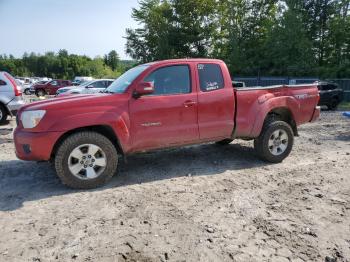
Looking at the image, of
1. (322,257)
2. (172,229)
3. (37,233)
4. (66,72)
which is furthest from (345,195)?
(66,72)

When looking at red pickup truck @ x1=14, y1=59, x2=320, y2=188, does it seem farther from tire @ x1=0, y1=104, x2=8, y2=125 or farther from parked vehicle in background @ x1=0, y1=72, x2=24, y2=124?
tire @ x1=0, y1=104, x2=8, y2=125

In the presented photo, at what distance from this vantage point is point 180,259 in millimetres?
3225

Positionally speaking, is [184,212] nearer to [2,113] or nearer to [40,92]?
[2,113]

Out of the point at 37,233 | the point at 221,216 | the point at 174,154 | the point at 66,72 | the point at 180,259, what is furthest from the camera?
the point at 66,72

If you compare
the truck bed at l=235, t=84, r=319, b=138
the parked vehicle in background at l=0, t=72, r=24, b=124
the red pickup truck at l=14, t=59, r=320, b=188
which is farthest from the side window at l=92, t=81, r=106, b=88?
the truck bed at l=235, t=84, r=319, b=138

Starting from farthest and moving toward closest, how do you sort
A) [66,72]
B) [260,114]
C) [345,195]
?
[66,72] → [260,114] → [345,195]

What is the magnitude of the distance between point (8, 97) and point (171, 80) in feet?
25.5

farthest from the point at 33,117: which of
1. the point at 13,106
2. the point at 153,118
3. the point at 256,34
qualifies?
the point at 256,34

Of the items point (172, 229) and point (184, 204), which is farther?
point (184, 204)

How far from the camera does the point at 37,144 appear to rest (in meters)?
4.75

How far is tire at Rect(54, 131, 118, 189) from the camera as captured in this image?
4859mm

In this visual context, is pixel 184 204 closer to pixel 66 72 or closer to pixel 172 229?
pixel 172 229

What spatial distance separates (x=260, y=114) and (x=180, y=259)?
350 cm

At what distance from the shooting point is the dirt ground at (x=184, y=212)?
338 centimetres
